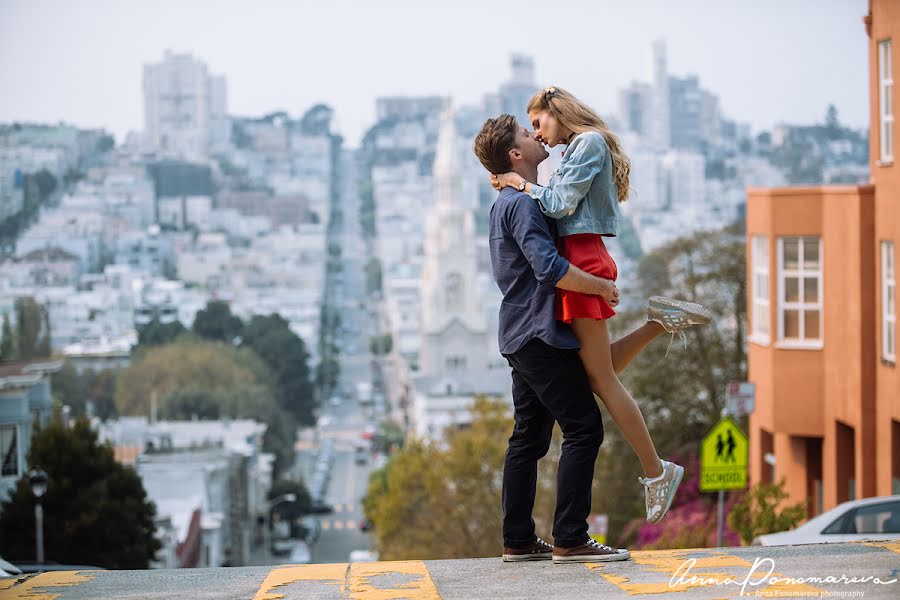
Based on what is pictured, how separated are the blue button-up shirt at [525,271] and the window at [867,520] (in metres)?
5.11

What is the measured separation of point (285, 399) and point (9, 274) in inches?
1327

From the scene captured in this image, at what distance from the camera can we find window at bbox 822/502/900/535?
11.1m

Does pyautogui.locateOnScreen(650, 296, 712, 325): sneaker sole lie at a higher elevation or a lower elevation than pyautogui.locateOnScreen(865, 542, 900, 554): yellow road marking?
higher

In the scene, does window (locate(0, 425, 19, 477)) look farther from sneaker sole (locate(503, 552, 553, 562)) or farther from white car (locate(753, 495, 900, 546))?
sneaker sole (locate(503, 552, 553, 562))

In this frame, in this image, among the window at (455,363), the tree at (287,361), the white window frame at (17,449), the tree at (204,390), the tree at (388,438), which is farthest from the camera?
the window at (455,363)

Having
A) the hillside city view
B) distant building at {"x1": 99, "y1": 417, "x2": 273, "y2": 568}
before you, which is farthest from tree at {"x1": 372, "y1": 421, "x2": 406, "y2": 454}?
distant building at {"x1": 99, "y1": 417, "x2": 273, "y2": 568}

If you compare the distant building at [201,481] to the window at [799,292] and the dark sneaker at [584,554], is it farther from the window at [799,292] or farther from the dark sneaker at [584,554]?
the dark sneaker at [584,554]

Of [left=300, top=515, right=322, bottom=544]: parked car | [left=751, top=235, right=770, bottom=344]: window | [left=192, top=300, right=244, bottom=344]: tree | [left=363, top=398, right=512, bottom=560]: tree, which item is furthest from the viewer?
[left=192, top=300, right=244, bottom=344]: tree

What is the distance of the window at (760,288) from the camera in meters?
21.6

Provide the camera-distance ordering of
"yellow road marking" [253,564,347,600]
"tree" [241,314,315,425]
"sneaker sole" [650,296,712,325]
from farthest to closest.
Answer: "tree" [241,314,315,425] → "sneaker sole" [650,296,712,325] → "yellow road marking" [253,564,347,600]

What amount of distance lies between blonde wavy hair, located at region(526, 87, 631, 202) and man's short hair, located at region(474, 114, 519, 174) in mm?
128

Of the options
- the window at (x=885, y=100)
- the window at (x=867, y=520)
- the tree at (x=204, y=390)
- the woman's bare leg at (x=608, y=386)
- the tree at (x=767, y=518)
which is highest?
the window at (x=885, y=100)

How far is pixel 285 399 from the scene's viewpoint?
377 feet

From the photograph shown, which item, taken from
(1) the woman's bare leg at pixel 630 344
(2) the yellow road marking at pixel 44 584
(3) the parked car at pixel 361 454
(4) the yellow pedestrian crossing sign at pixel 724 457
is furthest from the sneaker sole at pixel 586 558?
(3) the parked car at pixel 361 454
